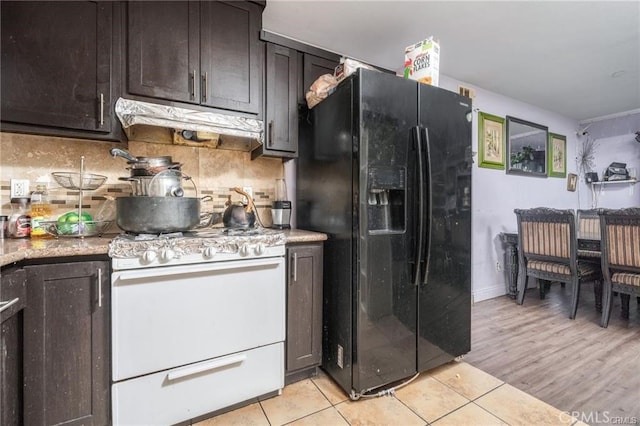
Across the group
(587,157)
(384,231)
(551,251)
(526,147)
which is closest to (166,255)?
(384,231)

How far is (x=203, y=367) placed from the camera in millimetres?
1407

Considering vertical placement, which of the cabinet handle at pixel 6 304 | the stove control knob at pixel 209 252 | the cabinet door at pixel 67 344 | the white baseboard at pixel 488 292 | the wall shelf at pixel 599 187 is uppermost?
the wall shelf at pixel 599 187

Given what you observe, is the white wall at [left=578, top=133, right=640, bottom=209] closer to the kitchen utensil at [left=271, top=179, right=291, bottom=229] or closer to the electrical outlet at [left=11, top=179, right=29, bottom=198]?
the kitchen utensil at [left=271, top=179, right=291, bottom=229]

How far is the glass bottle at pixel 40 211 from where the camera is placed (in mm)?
1512

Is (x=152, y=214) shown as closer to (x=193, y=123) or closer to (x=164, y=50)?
(x=193, y=123)

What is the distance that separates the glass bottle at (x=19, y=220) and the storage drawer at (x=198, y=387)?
960 mm

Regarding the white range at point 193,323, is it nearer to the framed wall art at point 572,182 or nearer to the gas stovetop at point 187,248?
the gas stovetop at point 187,248

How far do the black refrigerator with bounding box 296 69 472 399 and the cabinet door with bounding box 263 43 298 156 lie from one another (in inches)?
9.4

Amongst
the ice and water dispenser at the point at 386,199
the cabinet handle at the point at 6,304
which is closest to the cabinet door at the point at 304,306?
the ice and water dispenser at the point at 386,199

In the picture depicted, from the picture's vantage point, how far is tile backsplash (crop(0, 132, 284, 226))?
61.4 inches

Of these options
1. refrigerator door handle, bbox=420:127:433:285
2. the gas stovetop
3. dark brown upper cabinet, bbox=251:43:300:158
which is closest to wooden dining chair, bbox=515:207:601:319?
refrigerator door handle, bbox=420:127:433:285

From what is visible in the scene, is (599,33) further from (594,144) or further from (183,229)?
(183,229)

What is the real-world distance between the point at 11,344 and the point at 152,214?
0.67 m

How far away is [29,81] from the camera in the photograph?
1.35 m
